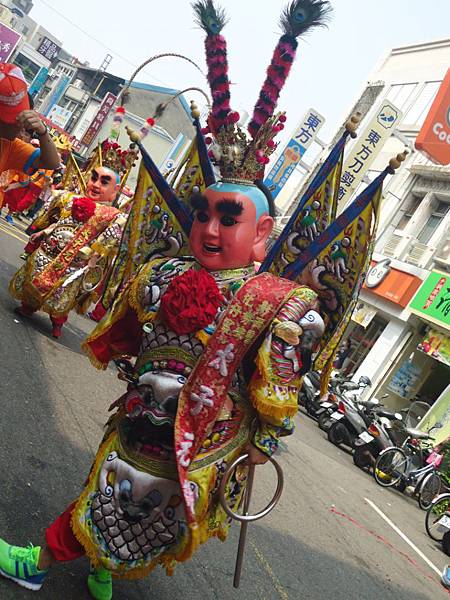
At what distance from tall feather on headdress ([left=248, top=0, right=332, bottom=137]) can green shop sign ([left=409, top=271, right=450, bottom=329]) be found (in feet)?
39.6

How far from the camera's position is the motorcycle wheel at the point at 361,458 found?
376 inches

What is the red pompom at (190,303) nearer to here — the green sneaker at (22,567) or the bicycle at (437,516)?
the green sneaker at (22,567)

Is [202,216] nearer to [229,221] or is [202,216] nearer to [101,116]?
[229,221]

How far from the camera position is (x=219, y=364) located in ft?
8.06

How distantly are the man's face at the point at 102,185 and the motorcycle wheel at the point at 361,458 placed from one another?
5730 mm

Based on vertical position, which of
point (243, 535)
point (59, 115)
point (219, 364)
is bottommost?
point (243, 535)

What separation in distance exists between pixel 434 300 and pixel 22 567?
1356 centimetres

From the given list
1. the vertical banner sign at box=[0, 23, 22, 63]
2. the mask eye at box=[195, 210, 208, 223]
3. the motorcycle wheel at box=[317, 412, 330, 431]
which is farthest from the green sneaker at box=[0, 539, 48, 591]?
the vertical banner sign at box=[0, 23, 22, 63]

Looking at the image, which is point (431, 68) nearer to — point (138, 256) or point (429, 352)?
point (429, 352)

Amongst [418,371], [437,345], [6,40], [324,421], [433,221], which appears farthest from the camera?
[6,40]

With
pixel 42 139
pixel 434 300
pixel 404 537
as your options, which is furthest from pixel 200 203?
pixel 434 300

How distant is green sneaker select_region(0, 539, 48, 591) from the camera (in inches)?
100.0

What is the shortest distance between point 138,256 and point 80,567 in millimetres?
1517

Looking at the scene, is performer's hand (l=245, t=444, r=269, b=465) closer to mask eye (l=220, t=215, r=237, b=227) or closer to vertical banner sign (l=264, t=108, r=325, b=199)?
mask eye (l=220, t=215, r=237, b=227)
